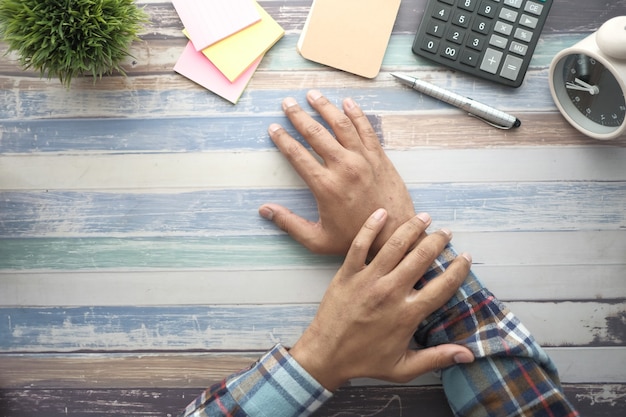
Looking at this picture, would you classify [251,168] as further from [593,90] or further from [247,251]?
[593,90]

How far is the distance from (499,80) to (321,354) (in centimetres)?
48

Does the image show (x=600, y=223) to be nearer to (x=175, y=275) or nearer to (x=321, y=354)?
(x=321, y=354)

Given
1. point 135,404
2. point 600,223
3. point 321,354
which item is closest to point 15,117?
point 135,404

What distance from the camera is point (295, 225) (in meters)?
0.81

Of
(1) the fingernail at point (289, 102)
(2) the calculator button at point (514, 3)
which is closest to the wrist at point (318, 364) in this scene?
(1) the fingernail at point (289, 102)

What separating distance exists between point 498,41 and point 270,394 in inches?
23.6

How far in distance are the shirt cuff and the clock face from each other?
542mm

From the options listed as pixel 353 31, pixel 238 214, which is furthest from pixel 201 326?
pixel 353 31

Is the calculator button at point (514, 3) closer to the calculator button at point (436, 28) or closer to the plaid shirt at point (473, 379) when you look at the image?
the calculator button at point (436, 28)

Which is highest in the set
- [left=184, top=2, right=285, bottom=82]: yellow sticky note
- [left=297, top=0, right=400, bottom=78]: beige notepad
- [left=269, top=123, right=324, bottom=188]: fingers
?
[left=297, top=0, right=400, bottom=78]: beige notepad

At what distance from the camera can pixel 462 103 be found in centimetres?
82

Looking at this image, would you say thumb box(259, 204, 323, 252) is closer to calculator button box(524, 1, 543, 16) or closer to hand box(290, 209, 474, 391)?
hand box(290, 209, 474, 391)

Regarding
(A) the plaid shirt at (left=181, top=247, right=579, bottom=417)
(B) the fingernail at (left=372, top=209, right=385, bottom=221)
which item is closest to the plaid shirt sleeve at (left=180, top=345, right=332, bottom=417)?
(A) the plaid shirt at (left=181, top=247, right=579, bottom=417)

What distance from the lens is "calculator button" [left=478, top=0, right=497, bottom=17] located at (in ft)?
2.66
